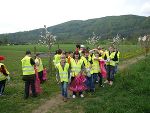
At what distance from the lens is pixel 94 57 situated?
1549 centimetres

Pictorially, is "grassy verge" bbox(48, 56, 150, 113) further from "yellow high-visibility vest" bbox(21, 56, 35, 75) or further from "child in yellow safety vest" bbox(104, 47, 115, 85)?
"yellow high-visibility vest" bbox(21, 56, 35, 75)

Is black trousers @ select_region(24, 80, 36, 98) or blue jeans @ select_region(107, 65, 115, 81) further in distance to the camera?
blue jeans @ select_region(107, 65, 115, 81)

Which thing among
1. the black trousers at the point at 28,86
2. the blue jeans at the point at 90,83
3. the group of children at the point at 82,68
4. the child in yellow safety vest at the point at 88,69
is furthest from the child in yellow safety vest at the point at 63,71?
the blue jeans at the point at 90,83

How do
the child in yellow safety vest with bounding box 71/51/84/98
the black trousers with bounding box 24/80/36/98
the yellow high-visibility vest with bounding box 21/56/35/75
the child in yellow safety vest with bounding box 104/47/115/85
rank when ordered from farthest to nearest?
1. the child in yellow safety vest with bounding box 104/47/115/85
2. the black trousers with bounding box 24/80/36/98
3. the yellow high-visibility vest with bounding box 21/56/35/75
4. the child in yellow safety vest with bounding box 71/51/84/98

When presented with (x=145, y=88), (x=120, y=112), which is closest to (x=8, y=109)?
(x=120, y=112)

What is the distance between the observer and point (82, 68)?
556 inches

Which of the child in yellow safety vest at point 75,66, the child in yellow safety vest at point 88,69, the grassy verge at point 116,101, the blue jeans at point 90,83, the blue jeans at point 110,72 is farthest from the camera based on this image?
the blue jeans at point 110,72

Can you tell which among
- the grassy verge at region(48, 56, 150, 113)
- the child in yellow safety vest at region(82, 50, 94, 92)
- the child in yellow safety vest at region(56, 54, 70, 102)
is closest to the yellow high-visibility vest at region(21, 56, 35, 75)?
the child in yellow safety vest at region(56, 54, 70, 102)

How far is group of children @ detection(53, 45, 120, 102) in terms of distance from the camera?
13391 mm

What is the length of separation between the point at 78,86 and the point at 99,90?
1.89m

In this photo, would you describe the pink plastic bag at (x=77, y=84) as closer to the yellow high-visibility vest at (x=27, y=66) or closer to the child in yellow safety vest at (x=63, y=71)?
the child in yellow safety vest at (x=63, y=71)

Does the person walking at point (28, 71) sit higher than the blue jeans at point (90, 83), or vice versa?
the person walking at point (28, 71)

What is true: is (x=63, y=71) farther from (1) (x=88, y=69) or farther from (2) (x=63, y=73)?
(1) (x=88, y=69)

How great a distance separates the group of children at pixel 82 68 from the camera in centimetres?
1339
